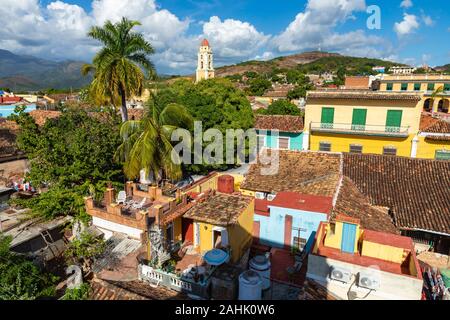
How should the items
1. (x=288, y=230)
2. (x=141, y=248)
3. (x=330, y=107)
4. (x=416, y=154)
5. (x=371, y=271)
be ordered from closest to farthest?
(x=371, y=271) < (x=141, y=248) < (x=288, y=230) < (x=416, y=154) < (x=330, y=107)

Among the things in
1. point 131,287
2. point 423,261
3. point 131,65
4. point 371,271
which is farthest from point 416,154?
point 131,287

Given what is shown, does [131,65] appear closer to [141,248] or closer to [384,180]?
[141,248]

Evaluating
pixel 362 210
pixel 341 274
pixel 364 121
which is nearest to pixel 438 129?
pixel 364 121

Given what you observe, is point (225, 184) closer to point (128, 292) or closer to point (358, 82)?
point (128, 292)

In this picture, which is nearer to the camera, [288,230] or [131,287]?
[131,287]

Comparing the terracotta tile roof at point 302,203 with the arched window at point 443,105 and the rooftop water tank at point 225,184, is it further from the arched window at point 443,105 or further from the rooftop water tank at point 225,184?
the arched window at point 443,105

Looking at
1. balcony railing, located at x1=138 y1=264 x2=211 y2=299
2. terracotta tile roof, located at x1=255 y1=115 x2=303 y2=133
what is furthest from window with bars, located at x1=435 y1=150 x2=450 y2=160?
balcony railing, located at x1=138 y1=264 x2=211 y2=299

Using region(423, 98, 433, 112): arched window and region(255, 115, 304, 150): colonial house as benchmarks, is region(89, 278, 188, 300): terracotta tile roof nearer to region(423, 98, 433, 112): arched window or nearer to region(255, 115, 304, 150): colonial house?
region(255, 115, 304, 150): colonial house
